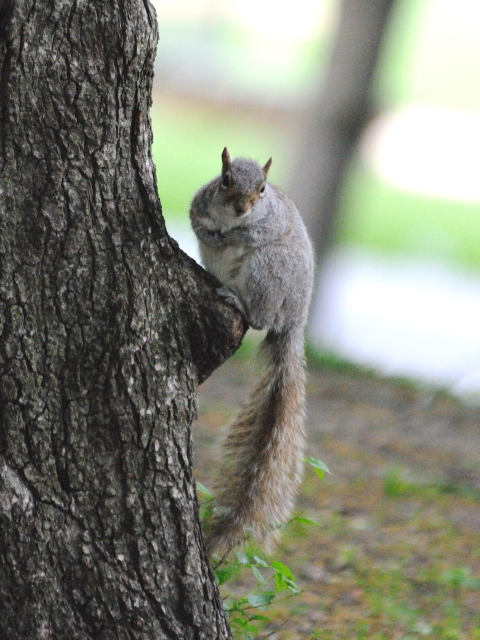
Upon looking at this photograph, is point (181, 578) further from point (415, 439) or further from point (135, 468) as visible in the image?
point (415, 439)

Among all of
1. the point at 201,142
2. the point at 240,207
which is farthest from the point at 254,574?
the point at 201,142

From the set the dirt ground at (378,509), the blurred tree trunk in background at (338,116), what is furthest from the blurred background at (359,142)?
the dirt ground at (378,509)

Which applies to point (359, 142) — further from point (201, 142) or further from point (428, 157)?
point (201, 142)

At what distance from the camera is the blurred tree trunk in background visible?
5.31 m

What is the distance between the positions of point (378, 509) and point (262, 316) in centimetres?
119

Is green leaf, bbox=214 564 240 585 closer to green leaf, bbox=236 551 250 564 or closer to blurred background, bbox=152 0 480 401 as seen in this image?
green leaf, bbox=236 551 250 564

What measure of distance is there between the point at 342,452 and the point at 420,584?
1.05 metres

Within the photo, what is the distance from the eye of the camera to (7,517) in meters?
1.71

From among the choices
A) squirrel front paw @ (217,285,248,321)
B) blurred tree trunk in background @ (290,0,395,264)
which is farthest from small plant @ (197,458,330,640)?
blurred tree trunk in background @ (290,0,395,264)

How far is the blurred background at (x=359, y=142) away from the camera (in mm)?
5480

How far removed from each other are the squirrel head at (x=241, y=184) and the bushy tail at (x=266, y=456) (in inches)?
14.5

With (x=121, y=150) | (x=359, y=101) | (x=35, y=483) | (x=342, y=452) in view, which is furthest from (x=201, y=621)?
(x=359, y=101)

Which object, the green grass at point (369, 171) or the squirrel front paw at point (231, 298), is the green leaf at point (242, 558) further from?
the green grass at point (369, 171)

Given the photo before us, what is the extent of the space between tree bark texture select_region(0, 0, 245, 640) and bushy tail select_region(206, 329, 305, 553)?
10.8 inches
